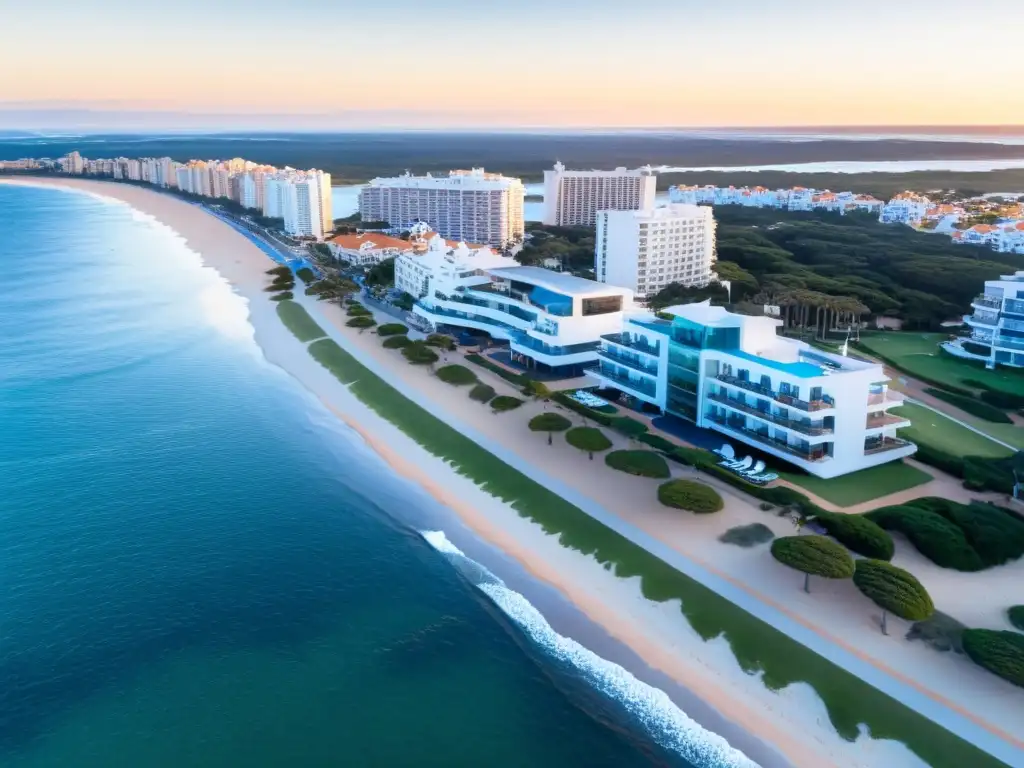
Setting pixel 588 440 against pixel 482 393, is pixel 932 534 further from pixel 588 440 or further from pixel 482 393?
pixel 482 393

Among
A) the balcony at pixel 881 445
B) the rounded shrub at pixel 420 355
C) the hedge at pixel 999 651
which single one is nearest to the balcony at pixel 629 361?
the balcony at pixel 881 445

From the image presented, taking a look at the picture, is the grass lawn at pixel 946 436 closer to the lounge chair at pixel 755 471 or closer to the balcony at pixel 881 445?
the balcony at pixel 881 445

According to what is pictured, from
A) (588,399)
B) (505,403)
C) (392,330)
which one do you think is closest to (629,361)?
(588,399)

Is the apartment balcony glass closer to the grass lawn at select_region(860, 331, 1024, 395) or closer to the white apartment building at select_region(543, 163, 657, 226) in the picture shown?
the grass lawn at select_region(860, 331, 1024, 395)

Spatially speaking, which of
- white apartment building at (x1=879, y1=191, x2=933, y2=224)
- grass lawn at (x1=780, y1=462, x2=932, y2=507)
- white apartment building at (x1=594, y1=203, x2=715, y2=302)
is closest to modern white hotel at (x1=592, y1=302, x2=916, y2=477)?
grass lawn at (x1=780, y1=462, x2=932, y2=507)

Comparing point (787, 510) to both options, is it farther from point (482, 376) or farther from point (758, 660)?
point (482, 376)
